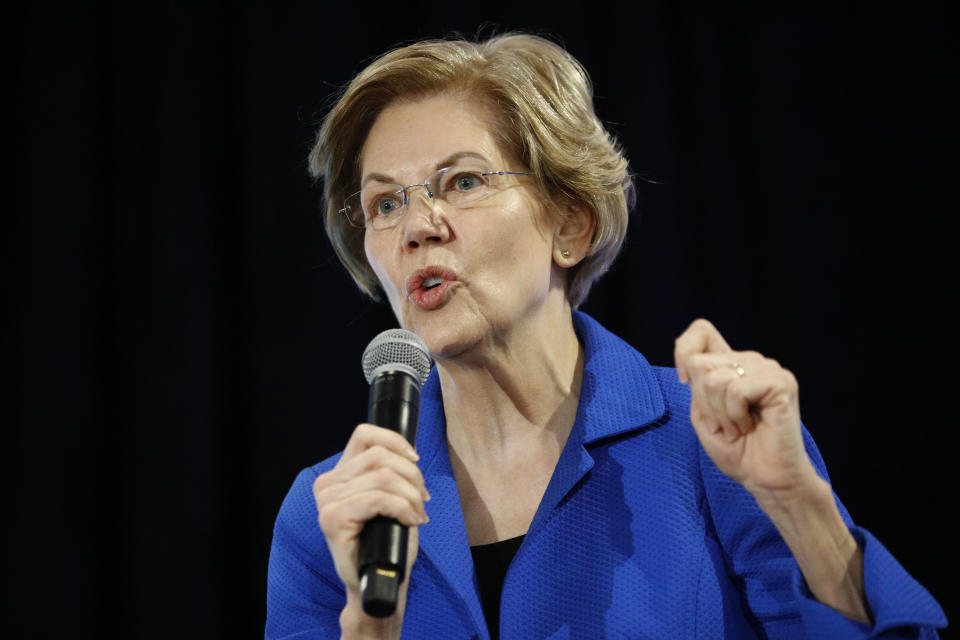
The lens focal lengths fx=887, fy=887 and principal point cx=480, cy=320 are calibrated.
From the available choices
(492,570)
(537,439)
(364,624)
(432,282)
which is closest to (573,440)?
(537,439)

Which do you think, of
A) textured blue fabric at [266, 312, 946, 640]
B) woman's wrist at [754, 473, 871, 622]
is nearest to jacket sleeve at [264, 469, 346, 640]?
textured blue fabric at [266, 312, 946, 640]

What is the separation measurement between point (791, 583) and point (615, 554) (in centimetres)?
28

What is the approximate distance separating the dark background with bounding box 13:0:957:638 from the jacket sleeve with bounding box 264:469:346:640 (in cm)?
85

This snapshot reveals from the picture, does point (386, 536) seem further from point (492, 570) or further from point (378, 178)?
point (378, 178)

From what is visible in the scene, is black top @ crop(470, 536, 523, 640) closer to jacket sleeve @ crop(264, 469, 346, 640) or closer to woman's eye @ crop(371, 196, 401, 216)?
jacket sleeve @ crop(264, 469, 346, 640)

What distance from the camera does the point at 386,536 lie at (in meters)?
0.99

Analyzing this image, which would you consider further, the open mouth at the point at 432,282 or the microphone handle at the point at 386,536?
the open mouth at the point at 432,282

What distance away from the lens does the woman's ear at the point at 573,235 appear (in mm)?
1738

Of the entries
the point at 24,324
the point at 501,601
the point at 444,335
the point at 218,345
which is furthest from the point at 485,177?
the point at 24,324

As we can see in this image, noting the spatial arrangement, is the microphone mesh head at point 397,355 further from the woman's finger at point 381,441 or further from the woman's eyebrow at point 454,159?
the woman's eyebrow at point 454,159

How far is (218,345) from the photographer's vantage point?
256cm

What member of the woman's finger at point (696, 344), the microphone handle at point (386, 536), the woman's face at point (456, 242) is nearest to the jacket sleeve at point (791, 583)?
the woman's finger at point (696, 344)

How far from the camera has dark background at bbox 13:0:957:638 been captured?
2354 mm

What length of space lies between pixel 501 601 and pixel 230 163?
1741mm
